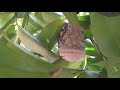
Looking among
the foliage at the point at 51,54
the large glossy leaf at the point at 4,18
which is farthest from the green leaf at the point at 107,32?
the large glossy leaf at the point at 4,18

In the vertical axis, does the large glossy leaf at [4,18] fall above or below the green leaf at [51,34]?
above

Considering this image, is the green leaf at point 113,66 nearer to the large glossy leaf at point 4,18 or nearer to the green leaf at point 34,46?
the green leaf at point 34,46

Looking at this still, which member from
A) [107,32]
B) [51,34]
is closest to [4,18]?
[51,34]

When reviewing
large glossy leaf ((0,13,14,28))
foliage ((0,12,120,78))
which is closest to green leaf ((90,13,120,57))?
foliage ((0,12,120,78))

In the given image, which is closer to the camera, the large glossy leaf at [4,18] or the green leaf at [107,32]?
the green leaf at [107,32]

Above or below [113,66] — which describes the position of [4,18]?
above

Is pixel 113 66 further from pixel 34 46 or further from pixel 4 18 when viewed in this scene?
pixel 4 18

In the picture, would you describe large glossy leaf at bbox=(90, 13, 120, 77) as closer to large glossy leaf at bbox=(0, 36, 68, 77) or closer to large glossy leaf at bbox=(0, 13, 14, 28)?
large glossy leaf at bbox=(0, 36, 68, 77)

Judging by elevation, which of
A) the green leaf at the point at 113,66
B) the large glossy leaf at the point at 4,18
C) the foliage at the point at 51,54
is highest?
the large glossy leaf at the point at 4,18
